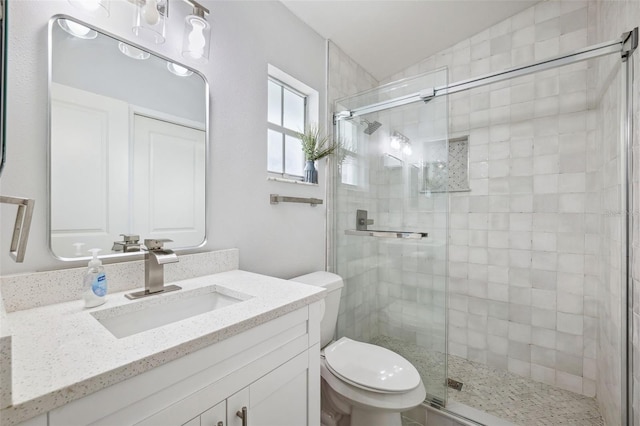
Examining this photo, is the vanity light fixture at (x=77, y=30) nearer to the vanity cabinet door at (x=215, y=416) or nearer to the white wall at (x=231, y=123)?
the white wall at (x=231, y=123)

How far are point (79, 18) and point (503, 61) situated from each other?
2.65m

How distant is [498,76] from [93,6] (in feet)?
6.40

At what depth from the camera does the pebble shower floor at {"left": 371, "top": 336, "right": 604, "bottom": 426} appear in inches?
65.3

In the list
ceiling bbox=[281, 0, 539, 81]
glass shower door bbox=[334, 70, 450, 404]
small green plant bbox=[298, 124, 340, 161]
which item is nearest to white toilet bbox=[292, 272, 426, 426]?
glass shower door bbox=[334, 70, 450, 404]

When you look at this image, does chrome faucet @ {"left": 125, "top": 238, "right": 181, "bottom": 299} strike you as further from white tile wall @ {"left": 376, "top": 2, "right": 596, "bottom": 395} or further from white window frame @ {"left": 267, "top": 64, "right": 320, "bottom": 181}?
white tile wall @ {"left": 376, "top": 2, "right": 596, "bottom": 395}

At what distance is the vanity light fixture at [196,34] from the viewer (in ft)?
3.81

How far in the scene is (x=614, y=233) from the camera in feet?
4.82

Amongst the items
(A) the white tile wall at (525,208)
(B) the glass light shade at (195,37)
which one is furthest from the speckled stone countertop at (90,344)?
(A) the white tile wall at (525,208)

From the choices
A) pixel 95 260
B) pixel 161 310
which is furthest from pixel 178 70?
pixel 161 310

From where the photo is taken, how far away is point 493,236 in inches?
86.2

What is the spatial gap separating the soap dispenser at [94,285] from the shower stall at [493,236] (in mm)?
1488

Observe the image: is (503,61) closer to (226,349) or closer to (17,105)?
(226,349)

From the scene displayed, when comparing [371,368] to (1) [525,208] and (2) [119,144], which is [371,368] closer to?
(2) [119,144]

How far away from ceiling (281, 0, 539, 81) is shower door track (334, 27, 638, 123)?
589mm
